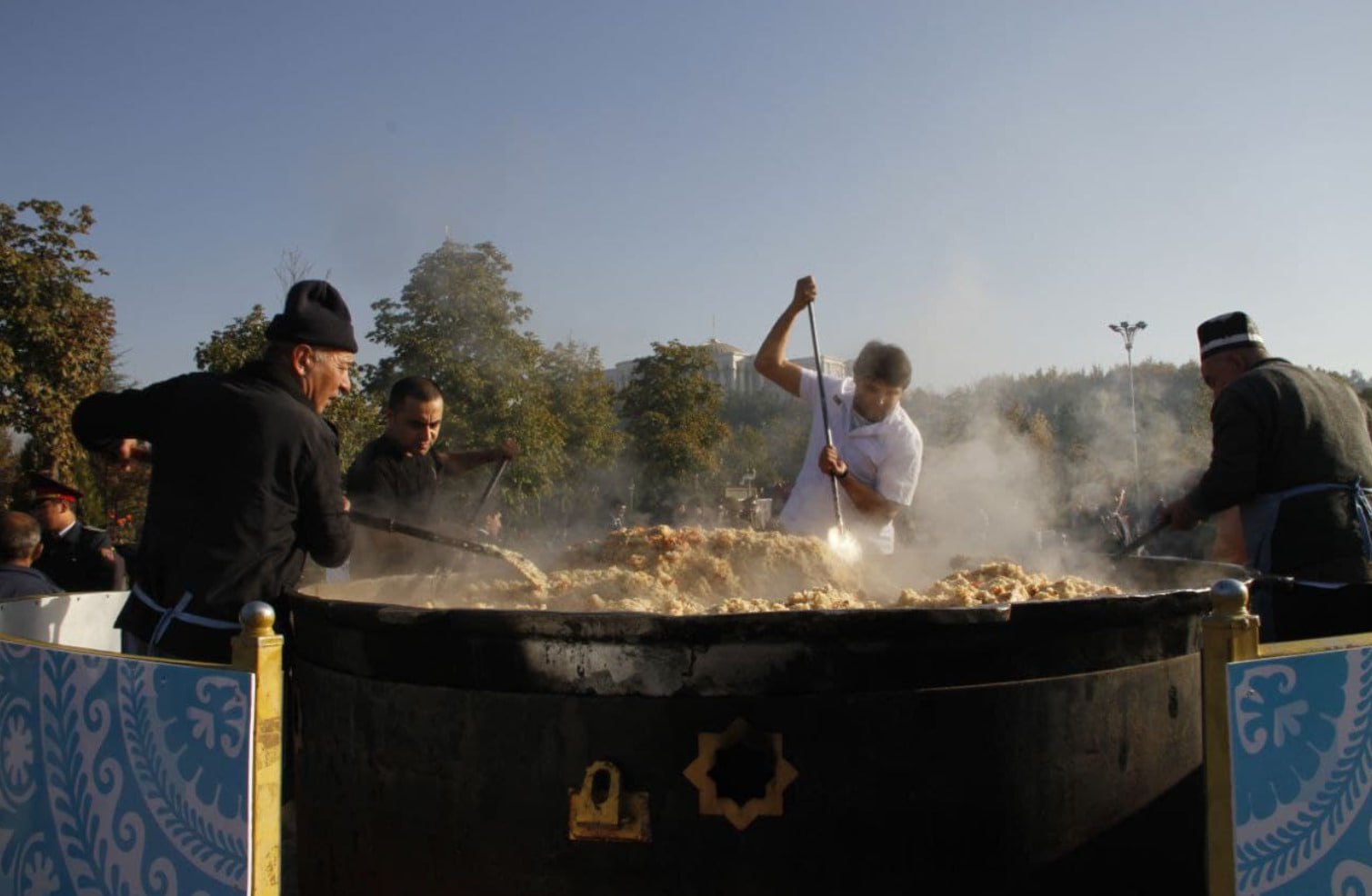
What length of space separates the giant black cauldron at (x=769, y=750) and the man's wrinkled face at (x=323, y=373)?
38.5 inches

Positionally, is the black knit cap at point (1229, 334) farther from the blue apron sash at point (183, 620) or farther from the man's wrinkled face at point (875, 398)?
the blue apron sash at point (183, 620)

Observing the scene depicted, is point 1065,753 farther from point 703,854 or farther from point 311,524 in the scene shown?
point 311,524

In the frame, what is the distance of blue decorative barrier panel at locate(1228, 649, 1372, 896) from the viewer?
5.51 feet

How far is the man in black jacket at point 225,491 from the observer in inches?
106

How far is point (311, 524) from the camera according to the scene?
284 centimetres

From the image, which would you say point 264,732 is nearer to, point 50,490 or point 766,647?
point 766,647

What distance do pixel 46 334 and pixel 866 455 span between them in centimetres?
1431

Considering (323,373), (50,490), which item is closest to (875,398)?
(323,373)

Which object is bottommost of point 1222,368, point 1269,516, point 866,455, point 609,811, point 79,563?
point 609,811

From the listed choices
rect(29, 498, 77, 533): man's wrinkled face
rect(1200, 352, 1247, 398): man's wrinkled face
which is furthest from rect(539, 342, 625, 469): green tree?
rect(1200, 352, 1247, 398): man's wrinkled face

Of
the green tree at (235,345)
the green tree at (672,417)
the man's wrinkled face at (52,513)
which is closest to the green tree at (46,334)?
the green tree at (235,345)

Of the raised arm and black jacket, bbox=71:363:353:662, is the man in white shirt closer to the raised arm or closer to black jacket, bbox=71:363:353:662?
the raised arm

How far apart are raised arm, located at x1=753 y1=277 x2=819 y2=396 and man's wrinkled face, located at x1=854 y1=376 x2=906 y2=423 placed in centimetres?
37

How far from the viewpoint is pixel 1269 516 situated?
3.71m
